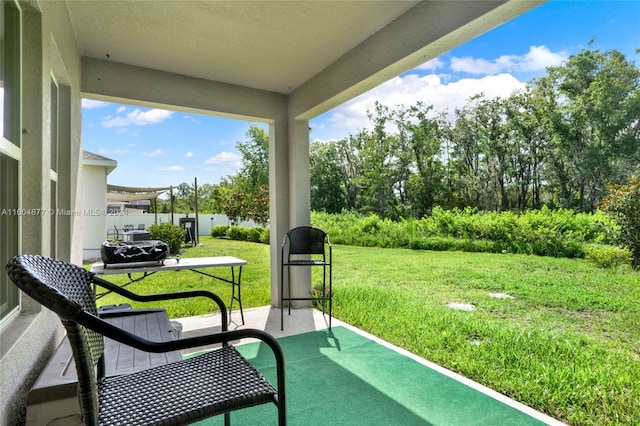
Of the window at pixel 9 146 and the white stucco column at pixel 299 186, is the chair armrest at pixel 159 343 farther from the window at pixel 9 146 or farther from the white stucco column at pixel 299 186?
the white stucco column at pixel 299 186

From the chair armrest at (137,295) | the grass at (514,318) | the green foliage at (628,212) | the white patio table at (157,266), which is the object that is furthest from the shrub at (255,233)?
the green foliage at (628,212)

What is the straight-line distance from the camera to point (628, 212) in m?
2.34

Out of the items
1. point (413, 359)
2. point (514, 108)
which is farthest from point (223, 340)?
point (514, 108)

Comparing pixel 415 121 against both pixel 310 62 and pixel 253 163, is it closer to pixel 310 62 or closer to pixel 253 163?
pixel 310 62

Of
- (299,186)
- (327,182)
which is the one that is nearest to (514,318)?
(299,186)

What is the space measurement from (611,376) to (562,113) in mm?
1880

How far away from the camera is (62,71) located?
2479 millimetres

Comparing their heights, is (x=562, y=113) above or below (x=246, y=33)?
below

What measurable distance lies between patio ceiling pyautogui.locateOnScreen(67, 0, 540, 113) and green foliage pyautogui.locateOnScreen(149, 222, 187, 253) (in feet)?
5.81

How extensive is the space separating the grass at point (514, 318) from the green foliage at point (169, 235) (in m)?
0.17

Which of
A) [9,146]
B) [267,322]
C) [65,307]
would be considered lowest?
[267,322]

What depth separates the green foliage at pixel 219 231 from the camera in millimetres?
4969

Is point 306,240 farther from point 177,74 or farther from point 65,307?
point 65,307

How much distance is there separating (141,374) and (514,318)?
3.13 meters
